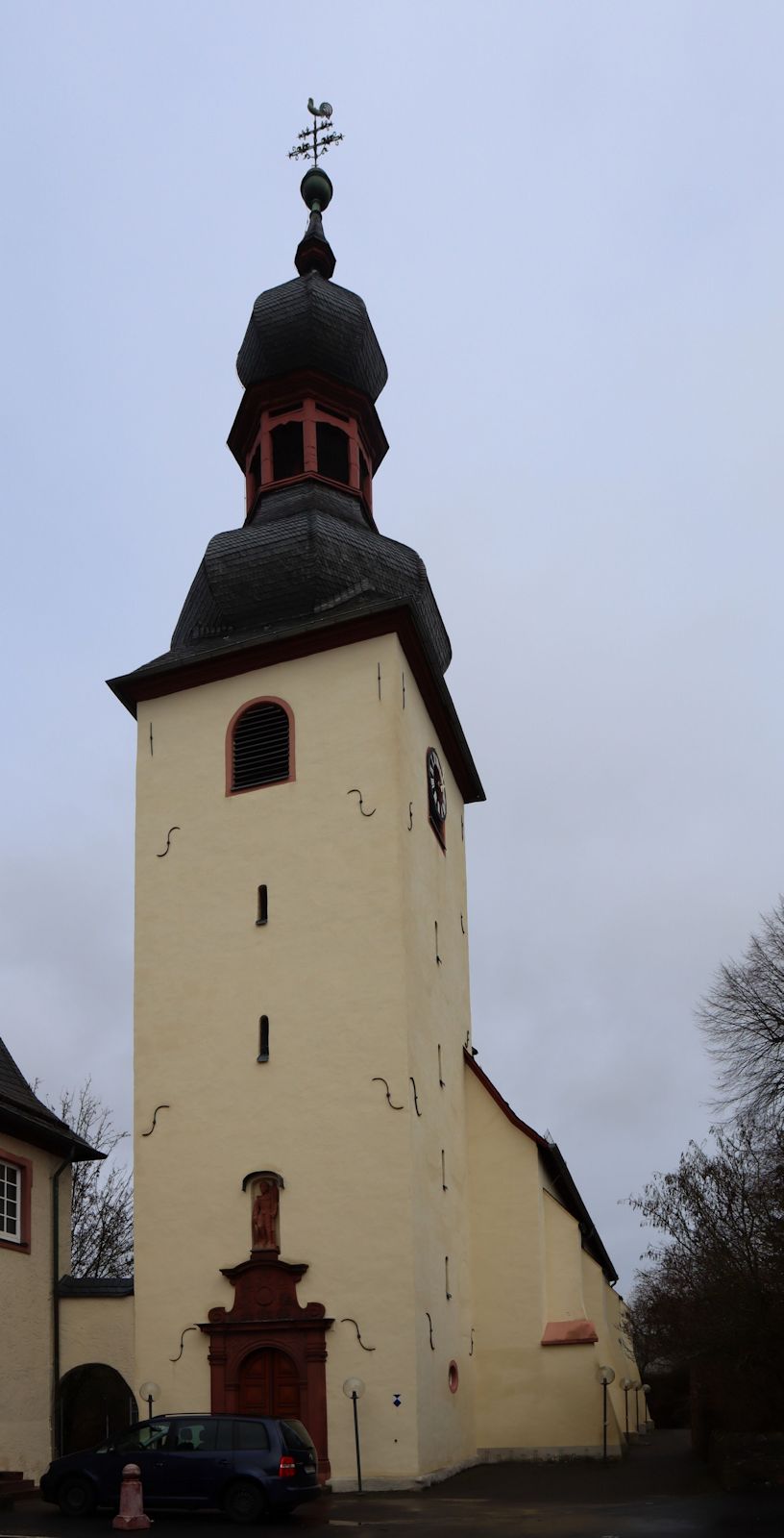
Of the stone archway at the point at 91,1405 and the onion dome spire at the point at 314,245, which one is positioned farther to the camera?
the onion dome spire at the point at 314,245

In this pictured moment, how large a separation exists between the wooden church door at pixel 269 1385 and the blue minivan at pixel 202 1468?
270cm

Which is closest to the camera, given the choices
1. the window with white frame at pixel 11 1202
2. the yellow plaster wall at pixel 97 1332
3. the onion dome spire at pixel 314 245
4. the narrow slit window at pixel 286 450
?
the window with white frame at pixel 11 1202

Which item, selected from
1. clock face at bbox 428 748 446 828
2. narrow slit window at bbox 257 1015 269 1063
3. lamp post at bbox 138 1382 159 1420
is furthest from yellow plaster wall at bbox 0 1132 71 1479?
clock face at bbox 428 748 446 828

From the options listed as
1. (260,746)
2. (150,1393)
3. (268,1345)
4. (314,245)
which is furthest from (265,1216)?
(314,245)

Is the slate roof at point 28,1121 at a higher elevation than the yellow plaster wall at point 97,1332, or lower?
higher

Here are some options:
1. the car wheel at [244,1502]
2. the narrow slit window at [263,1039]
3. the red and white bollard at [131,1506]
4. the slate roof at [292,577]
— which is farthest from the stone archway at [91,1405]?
the slate roof at [292,577]

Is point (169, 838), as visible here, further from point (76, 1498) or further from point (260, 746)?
point (76, 1498)

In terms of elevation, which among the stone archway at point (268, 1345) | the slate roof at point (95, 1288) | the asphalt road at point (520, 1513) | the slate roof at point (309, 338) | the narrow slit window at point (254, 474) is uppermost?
the slate roof at point (309, 338)

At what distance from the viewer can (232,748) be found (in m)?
22.2

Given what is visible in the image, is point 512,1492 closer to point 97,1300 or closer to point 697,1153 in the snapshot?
point 97,1300

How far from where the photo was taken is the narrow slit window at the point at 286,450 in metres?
26.3

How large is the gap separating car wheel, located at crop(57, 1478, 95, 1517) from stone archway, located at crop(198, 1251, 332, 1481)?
10.3ft

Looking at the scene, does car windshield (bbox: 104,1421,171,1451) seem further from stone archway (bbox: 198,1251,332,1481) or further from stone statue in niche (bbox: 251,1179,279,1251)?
stone statue in niche (bbox: 251,1179,279,1251)

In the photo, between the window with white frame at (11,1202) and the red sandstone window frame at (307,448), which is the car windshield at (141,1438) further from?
the red sandstone window frame at (307,448)
